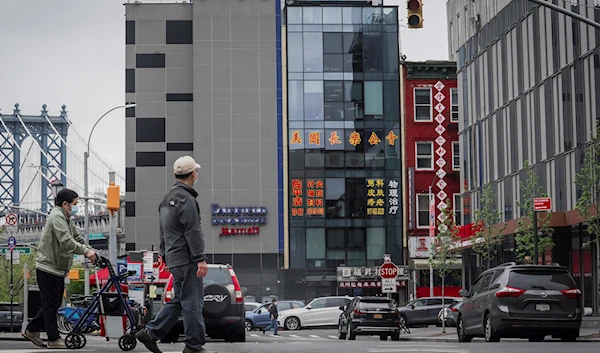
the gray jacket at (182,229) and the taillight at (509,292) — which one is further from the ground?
the gray jacket at (182,229)

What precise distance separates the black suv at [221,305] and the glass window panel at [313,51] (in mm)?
49631

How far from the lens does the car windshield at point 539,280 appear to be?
21.9 meters

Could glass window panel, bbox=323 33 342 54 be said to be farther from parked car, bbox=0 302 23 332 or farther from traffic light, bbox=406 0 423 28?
traffic light, bbox=406 0 423 28

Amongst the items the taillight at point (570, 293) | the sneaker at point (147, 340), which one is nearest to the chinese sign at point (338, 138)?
the taillight at point (570, 293)

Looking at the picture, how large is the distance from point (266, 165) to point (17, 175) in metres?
88.8

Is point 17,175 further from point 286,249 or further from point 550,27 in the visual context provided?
point 550,27

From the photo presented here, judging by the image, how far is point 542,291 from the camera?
72.0 ft

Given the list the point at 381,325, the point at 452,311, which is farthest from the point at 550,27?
the point at 381,325

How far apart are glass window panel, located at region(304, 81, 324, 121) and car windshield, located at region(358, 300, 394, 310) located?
124ft


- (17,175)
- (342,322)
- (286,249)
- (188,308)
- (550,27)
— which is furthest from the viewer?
(17,175)

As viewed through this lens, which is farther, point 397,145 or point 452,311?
point 397,145

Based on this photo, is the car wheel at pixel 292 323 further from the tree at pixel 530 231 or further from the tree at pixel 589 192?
the tree at pixel 589 192

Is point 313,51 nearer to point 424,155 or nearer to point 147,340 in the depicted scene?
point 424,155

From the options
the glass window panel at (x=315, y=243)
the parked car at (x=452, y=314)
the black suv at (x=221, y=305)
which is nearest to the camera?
the black suv at (x=221, y=305)
